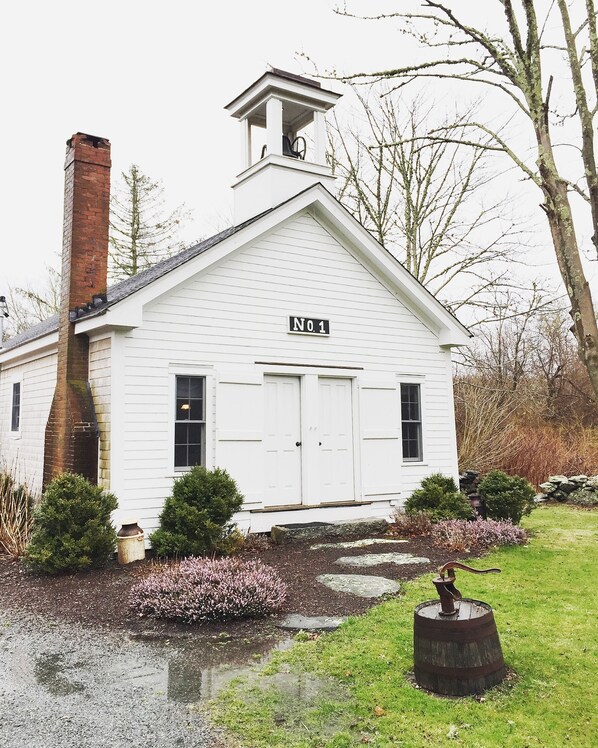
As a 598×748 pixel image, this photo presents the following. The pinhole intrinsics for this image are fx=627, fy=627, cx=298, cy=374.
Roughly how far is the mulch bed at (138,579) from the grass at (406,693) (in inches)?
29.8

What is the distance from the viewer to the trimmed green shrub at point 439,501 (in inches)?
444

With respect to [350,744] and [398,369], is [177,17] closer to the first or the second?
[350,744]

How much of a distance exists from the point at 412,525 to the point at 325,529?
166 cm

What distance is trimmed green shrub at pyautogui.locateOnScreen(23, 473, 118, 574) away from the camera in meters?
8.00

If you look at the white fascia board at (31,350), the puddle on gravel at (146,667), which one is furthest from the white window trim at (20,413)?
the puddle on gravel at (146,667)

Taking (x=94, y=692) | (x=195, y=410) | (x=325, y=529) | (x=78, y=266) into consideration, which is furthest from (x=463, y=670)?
(x=78, y=266)

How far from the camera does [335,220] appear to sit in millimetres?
11852

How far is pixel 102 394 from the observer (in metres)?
9.70

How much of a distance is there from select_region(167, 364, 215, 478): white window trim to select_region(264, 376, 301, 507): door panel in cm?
107

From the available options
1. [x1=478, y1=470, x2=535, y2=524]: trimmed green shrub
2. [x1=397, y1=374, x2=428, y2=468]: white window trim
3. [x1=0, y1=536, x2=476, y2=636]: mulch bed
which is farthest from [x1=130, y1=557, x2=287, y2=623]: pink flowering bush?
[x1=397, y1=374, x2=428, y2=468]: white window trim

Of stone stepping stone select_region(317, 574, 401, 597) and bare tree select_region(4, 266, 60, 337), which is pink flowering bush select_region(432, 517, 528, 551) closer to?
stone stepping stone select_region(317, 574, 401, 597)

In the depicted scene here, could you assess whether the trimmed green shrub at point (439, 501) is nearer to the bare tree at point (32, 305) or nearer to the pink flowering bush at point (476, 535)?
the pink flowering bush at point (476, 535)

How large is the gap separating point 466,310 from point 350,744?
23.3 meters

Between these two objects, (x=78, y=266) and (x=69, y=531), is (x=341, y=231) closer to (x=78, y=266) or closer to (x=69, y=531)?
(x=78, y=266)
